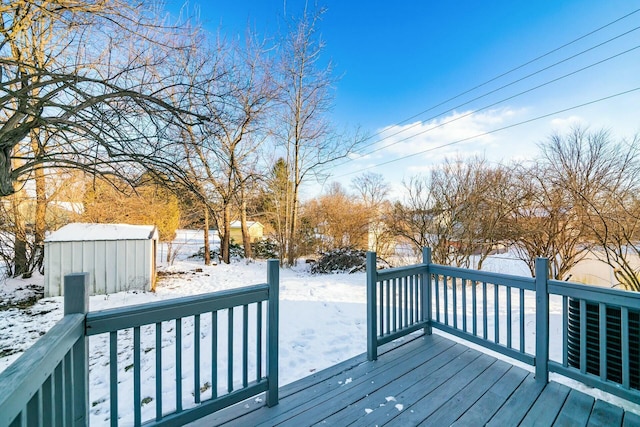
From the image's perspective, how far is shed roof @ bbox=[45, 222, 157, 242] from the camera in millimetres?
5762

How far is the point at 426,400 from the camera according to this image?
2016mm

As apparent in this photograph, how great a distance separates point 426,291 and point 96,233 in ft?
22.3

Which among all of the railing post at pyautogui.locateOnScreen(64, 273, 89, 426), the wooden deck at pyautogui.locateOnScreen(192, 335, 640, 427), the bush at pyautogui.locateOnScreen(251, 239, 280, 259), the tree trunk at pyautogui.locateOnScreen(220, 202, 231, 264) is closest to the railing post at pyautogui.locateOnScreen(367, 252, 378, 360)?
the wooden deck at pyautogui.locateOnScreen(192, 335, 640, 427)

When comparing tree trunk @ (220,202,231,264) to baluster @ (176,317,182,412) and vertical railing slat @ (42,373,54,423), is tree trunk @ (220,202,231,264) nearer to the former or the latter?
baluster @ (176,317,182,412)

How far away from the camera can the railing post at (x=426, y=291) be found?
9.96 feet

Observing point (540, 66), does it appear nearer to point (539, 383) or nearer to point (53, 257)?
point (539, 383)

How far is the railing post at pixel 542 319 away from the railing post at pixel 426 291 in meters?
0.99

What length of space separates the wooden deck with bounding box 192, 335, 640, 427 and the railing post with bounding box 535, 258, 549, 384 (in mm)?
111

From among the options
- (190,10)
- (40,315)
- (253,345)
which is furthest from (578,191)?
(40,315)

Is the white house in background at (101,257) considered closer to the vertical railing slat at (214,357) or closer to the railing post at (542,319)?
the vertical railing slat at (214,357)

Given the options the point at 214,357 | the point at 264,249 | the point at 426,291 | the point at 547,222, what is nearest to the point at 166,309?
the point at 214,357

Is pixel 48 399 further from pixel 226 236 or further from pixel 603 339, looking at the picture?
pixel 226 236

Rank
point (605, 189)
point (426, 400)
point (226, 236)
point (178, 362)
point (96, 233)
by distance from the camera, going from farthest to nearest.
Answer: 1. point (226, 236)
2. point (96, 233)
3. point (605, 189)
4. point (426, 400)
5. point (178, 362)

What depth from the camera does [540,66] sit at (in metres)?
6.30
